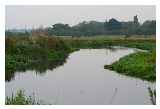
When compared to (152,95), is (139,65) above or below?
above

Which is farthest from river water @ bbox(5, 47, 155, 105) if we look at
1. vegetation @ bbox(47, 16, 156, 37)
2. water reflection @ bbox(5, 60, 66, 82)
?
vegetation @ bbox(47, 16, 156, 37)

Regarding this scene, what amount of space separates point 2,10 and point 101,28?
0.66 meters

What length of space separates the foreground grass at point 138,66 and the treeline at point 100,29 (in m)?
0.15

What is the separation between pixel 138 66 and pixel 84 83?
0.37 meters

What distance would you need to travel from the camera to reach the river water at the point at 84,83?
6.55m

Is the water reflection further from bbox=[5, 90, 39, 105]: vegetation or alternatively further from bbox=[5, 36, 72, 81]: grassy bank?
bbox=[5, 90, 39, 105]: vegetation

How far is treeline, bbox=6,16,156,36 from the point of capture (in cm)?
657

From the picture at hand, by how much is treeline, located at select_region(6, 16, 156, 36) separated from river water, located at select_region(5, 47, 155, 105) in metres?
0.12

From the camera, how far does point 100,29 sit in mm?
6594

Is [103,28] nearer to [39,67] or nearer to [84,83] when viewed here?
[84,83]

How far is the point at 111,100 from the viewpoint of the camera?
6.55 meters
